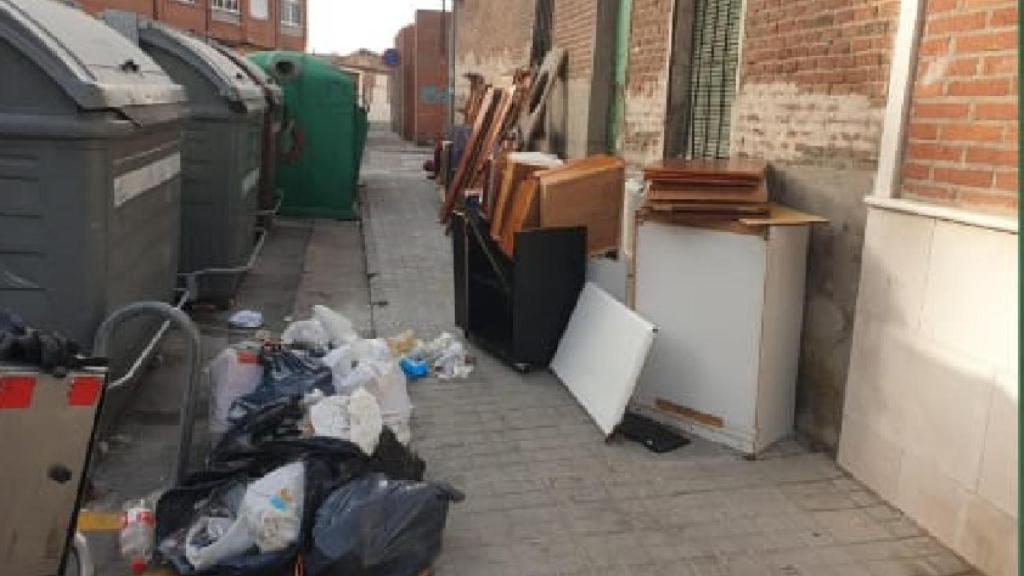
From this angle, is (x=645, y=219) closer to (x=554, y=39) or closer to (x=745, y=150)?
(x=745, y=150)

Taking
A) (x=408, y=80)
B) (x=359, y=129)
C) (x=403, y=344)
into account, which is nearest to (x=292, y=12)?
(x=408, y=80)

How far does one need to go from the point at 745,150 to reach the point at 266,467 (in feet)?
11.0

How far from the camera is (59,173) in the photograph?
3350 mm

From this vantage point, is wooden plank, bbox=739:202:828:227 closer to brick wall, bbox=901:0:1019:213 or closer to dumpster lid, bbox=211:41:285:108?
brick wall, bbox=901:0:1019:213

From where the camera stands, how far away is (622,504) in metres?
3.71

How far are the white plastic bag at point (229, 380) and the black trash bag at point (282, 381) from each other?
43 millimetres

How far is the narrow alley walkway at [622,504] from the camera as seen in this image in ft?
10.7

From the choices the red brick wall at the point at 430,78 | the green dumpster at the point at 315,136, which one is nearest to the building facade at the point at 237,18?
the red brick wall at the point at 430,78

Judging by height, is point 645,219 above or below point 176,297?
above

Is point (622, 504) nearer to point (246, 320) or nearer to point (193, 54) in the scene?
point (246, 320)

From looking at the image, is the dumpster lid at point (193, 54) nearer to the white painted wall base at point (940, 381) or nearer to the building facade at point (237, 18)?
the white painted wall base at point (940, 381)

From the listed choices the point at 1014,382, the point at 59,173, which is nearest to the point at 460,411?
the point at 59,173

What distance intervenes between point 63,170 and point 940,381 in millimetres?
3581

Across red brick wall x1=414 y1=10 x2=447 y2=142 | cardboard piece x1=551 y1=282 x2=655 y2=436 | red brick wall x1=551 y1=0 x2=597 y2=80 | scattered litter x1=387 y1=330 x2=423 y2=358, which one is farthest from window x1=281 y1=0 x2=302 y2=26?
cardboard piece x1=551 y1=282 x2=655 y2=436
